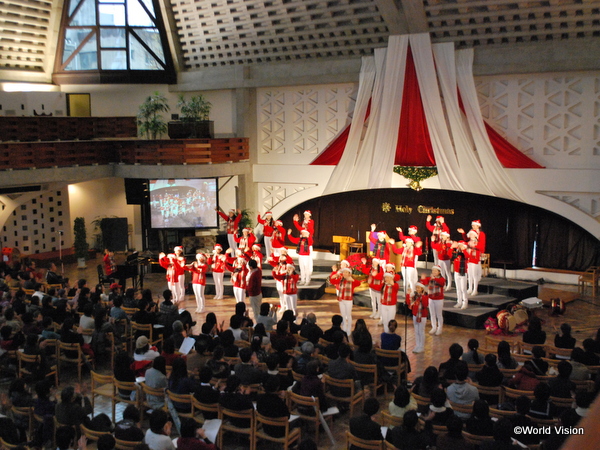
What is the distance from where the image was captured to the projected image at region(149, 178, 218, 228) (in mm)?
19375

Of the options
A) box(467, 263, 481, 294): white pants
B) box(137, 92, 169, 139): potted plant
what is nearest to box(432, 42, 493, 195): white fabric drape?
box(467, 263, 481, 294): white pants

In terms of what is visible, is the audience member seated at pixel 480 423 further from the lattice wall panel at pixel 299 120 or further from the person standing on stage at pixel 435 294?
the lattice wall panel at pixel 299 120

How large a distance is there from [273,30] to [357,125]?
4027mm

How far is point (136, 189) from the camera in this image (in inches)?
768

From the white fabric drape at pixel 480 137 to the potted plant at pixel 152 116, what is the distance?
31.4 ft

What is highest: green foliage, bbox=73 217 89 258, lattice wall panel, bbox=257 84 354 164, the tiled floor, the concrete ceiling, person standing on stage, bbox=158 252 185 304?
the concrete ceiling

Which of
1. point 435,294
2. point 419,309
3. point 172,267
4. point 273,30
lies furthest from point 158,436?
point 273,30

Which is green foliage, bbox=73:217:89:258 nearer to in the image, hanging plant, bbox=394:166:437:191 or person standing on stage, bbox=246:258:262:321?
person standing on stage, bbox=246:258:262:321

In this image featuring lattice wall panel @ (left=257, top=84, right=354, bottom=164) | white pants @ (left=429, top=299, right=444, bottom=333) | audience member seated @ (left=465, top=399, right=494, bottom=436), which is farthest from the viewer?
lattice wall panel @ (left=257, top=84, right=354, bottom=164)

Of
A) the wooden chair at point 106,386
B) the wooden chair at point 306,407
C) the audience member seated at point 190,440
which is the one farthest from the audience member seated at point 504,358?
the wooden chair at point 106,386

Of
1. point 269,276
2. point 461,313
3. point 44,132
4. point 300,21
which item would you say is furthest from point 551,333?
point 44,132

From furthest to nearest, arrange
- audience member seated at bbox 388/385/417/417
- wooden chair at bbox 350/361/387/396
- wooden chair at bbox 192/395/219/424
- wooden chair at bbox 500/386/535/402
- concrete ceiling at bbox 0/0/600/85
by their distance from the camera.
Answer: concrete ceiling at bbox 0/0/600/85, wooden chair at bbox 350/361/387/396, wooden chair at bbox 500/386/535/402, wooden chair at bbox 192/395/219/424, audience member seated at bbox 388/385/417/417

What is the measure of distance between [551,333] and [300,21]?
1110 centimetres

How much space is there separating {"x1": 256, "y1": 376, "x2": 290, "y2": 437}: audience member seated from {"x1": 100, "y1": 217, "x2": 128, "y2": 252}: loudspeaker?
560 inches
